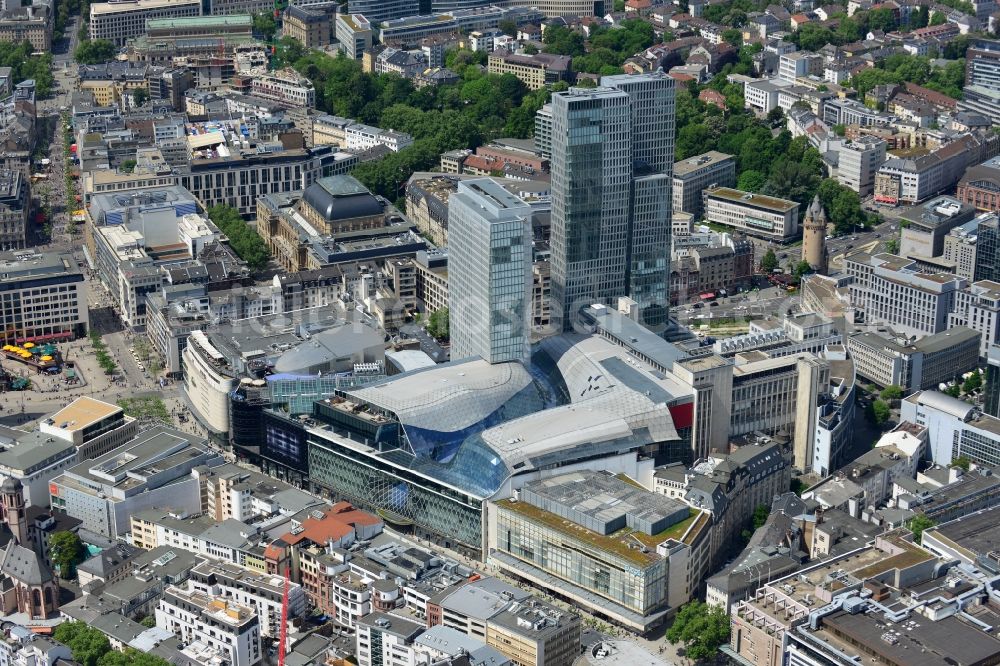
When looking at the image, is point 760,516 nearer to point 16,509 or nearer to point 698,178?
point 16,509

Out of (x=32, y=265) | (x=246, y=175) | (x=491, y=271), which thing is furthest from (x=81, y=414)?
(x=246, y=175)

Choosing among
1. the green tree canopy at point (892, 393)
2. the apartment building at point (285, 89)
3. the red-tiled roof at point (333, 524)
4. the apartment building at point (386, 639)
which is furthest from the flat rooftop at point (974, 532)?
the apartment building at point (285, 89)

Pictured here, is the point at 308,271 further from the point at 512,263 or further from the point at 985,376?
the point at 985,376

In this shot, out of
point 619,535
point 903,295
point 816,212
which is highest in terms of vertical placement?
point 816,212

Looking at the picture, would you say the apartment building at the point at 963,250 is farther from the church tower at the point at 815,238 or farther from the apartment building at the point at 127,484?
the apartment building at the point at 127,484

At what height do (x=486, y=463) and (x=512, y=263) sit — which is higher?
(x=512, y=263)

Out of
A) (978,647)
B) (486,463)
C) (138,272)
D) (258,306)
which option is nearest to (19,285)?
(138,272)
